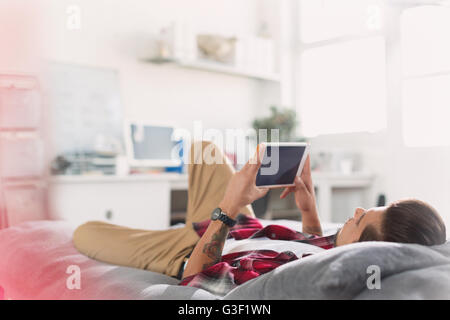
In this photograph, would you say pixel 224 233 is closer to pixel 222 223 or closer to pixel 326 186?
pixel 222 223

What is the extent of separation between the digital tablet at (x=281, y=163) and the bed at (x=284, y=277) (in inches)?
7.1

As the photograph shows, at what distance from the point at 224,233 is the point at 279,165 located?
0.25 metres

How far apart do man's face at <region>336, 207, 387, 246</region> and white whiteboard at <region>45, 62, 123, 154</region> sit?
83.9 inches

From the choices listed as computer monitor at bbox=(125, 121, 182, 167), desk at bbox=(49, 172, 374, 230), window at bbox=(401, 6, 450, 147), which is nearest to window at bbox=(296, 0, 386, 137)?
window at bbox=(401, 6, 450, 147)

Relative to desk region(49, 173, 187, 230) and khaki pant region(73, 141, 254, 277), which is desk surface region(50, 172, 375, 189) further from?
khaki pant region(73, 141, 254, 277)

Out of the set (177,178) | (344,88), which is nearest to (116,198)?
(177,178)

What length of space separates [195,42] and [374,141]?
154cm

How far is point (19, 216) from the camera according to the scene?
249 cm

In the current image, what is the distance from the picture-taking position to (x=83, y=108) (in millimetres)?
3000

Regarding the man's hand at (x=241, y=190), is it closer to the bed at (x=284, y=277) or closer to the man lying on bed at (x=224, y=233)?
the man lying on bed at (x=224, y=233)

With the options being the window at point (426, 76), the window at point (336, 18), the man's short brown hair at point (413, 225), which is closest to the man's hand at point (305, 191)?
the man's short brown hair at point (413, 225)

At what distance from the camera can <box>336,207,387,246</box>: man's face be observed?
99cm

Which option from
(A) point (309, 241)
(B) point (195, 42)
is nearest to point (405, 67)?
(B) point (195, 42)

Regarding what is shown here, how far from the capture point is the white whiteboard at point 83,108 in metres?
2.86
